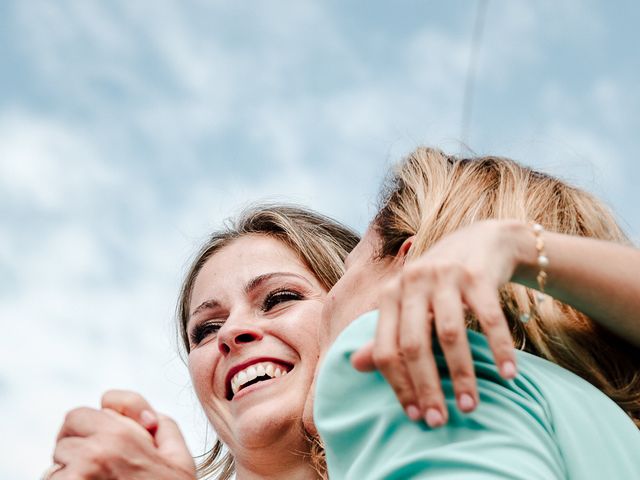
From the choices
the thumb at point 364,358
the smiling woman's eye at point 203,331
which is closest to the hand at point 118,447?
the thumb at point 364,358

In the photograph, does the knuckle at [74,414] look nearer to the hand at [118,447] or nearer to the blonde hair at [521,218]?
the hand at [118,447]

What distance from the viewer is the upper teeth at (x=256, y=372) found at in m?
3.89

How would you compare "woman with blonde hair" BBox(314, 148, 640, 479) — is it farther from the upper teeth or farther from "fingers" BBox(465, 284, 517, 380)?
the upper teeth

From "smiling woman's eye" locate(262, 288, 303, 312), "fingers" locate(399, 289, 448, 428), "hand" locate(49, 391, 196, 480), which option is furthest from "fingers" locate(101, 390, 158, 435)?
"smiling woman's eye" locate(262, 288, 303, 312)

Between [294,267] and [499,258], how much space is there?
2799 mm

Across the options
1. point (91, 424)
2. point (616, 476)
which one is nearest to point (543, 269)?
point (616, 476)

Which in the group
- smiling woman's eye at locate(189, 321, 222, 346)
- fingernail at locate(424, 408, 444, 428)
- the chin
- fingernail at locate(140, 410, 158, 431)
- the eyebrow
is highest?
the eyebrow

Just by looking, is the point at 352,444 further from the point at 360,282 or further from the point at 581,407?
the point at 360,282

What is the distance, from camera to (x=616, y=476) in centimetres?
152

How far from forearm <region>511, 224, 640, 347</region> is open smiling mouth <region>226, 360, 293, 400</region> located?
2258mm

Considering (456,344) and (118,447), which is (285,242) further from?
(456,344)

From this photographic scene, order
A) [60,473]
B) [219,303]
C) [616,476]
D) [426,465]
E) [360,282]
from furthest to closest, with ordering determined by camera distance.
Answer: [219,303]
[360,282]
[60,473]
[616,476]
[426,465]

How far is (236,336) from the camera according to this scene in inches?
155

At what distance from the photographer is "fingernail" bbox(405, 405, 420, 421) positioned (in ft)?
4.62
